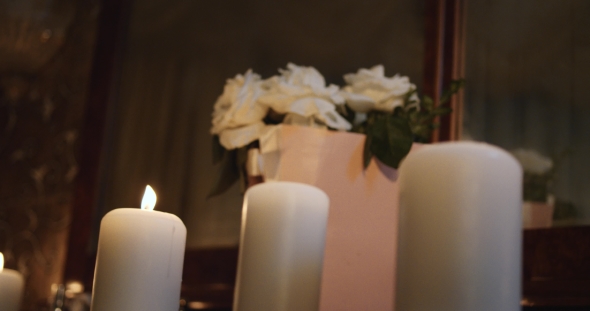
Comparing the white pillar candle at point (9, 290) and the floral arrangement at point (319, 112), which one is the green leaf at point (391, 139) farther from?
the white pillar candle at point (9, 290)


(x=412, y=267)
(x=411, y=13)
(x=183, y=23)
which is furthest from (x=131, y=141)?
(x=412, y=267)

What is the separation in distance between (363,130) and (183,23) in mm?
600

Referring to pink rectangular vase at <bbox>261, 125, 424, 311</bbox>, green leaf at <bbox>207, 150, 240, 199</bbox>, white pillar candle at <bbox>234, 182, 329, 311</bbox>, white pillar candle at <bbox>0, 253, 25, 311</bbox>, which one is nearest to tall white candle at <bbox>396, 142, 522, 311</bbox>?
white pillar candle at <bbox>234, 182, 329, 311</bbox>

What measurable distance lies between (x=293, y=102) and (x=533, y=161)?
290mm

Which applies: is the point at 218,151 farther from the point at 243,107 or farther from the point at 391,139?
the point at 391,139

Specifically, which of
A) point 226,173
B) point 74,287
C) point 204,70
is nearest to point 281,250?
point 226,173

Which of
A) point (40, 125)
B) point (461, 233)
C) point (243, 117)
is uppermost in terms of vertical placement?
point (40, 125)

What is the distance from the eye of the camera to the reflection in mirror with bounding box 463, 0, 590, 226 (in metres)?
0.63

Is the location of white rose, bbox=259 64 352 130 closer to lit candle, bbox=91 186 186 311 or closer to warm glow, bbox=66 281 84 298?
lit candle, bbox=91 186 186 311

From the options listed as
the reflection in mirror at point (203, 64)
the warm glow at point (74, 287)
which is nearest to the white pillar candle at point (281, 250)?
the reflection in mirror at point (203, 64)

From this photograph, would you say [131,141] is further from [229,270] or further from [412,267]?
[412,267]

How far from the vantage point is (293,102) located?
54 centimetres

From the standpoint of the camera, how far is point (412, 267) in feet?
0.99

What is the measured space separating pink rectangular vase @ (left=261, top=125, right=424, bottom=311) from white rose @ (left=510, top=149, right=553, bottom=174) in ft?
0.68
